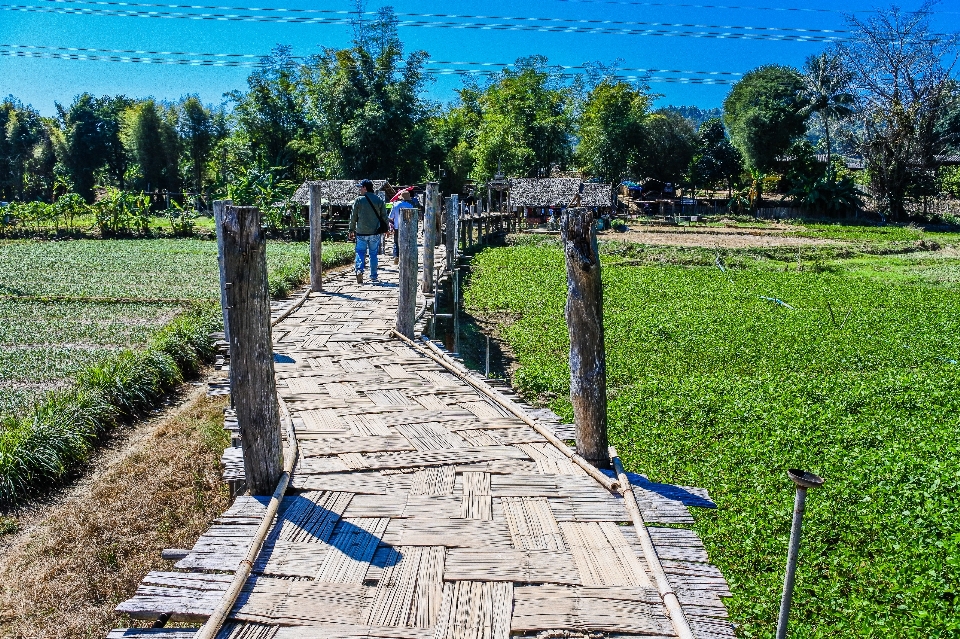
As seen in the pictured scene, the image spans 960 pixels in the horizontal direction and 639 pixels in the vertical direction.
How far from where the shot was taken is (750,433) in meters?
7.63

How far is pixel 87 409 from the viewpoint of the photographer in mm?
7527

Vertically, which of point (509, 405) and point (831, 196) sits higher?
point (831, 196)

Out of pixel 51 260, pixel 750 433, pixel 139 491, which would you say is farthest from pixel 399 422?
pixel 51 260

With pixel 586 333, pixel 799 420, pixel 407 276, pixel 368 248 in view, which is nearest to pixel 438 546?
pixel 586 333

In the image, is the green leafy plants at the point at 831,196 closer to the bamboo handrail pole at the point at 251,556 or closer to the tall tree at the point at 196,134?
the tall tree at the point at 196,134

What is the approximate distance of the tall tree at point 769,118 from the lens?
144ft

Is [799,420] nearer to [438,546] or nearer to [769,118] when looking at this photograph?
[438,546]

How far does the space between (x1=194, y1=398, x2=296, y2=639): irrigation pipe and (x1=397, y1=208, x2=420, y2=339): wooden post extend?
3.45m

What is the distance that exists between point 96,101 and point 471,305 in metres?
46.8

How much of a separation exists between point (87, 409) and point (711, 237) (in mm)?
27658

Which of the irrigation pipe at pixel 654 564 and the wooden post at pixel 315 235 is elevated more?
the wooden post at pixel 315 235

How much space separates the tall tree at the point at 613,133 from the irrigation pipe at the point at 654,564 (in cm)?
4572

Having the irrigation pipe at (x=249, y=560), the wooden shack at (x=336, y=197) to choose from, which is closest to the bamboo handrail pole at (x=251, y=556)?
the irrigation pipe at (x=249, y=560)

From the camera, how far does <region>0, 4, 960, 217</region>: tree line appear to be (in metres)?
39.4
